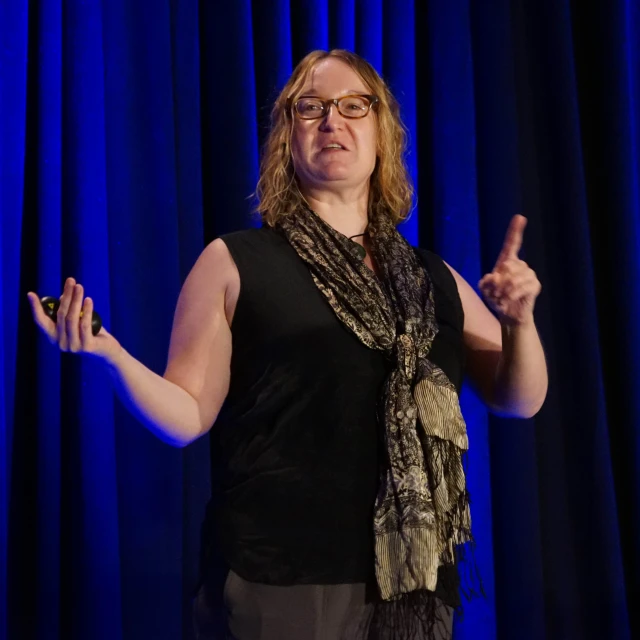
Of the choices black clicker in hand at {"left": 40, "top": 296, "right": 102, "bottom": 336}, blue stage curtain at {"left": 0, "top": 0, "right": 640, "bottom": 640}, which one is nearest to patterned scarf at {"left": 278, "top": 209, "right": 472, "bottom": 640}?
black clicker in hand at {"left": 40, "top": 296, "right": 102, "bottom": 336}

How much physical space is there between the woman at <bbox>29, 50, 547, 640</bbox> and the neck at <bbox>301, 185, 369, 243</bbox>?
2.2 inches

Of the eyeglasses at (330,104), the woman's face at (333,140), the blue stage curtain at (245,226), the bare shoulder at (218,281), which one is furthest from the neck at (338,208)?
the blue stage curtain at (245,226)

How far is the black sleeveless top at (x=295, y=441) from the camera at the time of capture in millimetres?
1165

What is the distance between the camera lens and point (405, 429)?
1193 mm

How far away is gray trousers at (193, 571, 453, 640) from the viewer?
3.74ft

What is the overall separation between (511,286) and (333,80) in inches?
19.1

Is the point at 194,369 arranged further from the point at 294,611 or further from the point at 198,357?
the point at 294,611

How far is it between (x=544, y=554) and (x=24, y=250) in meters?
1.32

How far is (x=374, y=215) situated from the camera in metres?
1.49

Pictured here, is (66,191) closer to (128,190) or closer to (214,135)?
(128,190)

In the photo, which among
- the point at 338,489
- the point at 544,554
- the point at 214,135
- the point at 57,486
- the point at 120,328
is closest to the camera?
the point at 338,489

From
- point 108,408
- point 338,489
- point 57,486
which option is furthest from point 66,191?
point 338,489

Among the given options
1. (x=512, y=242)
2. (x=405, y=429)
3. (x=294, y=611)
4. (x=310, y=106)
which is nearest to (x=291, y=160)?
(x=310, y=106)

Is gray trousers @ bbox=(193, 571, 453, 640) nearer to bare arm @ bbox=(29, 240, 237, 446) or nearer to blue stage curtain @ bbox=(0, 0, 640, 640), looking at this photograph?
bare arm @ bbox=(29, 240, 237, 446)
